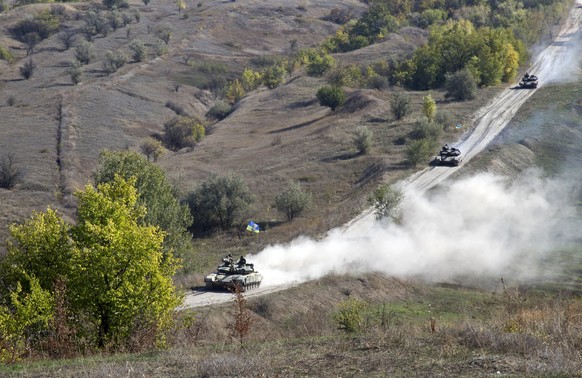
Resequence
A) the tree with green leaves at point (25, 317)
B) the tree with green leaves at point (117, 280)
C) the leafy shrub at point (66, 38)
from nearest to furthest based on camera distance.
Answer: the tree with green leaves at point (25, 317) < the tree with green leaves at point (117, 280) < the leafy shrub at point (66, 38)

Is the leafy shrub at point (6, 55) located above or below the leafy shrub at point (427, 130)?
below

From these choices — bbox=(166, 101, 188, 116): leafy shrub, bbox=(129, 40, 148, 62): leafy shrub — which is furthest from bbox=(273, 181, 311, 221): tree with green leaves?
bbox=(129, 40, 148, 62): leafy shrub

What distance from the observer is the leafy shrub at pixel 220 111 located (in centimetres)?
13112

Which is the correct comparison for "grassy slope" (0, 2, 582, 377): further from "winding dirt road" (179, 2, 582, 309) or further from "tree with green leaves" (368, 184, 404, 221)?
"tree with green leaves" (368, 184, 404, 221)

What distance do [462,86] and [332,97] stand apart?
19939 mm

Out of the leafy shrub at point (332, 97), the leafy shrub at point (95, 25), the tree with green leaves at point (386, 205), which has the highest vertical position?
the tree with green leaves at point (386, 205)

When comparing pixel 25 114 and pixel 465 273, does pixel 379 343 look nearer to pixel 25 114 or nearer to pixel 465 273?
pixel 465 273

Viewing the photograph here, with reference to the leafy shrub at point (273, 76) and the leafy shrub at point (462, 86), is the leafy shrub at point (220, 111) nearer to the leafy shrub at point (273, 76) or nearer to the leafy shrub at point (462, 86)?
the leafy shrub at point (273, 76)

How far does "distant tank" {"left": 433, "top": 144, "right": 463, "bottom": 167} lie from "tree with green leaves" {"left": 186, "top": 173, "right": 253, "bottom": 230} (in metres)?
20.5

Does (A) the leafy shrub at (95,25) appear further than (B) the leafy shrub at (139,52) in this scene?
Yes

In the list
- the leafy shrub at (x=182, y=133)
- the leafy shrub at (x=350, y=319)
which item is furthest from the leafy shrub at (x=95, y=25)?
the leafy shrub at (x=350, y=319)

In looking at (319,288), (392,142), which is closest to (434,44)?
(392,142)

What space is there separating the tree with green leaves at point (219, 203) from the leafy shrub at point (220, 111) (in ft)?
211

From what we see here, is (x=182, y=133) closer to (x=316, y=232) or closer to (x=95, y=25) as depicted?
(x=316, y=232)
